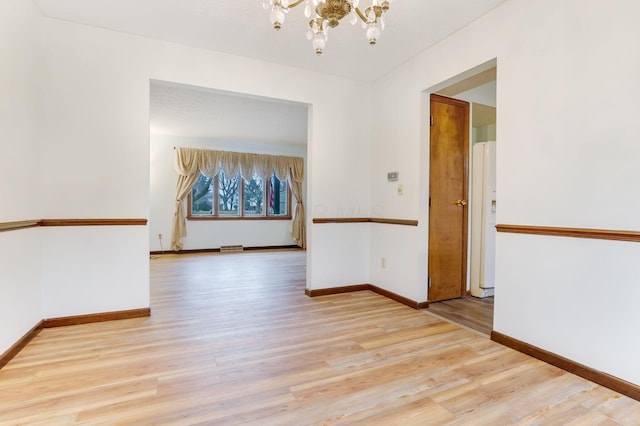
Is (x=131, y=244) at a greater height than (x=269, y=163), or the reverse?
(x=269, y=163)

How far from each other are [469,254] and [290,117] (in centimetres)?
344

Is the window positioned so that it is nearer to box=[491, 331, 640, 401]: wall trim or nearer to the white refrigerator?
the white refrigerator

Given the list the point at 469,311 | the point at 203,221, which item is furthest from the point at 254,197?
the point at 469,311

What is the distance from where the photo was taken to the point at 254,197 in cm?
754

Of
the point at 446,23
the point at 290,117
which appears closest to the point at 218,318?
the point at 446,23

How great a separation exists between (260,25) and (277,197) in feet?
17.8

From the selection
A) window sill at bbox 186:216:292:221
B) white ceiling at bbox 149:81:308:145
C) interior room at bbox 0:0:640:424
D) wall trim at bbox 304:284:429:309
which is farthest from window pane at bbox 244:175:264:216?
wall trim at bbox 304:284:429:309

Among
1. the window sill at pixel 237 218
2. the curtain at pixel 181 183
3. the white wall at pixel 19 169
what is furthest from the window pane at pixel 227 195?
the white wall at pixel 19 169

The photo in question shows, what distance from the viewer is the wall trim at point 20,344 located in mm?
1897

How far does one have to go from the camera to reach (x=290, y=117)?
5.26 metres

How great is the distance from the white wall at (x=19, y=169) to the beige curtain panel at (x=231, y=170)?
13.7 feet

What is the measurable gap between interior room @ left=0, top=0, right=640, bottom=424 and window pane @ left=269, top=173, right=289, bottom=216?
3694 mm

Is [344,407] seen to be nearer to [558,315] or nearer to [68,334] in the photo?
[558,315]

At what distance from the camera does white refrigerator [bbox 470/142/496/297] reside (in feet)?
11.7
